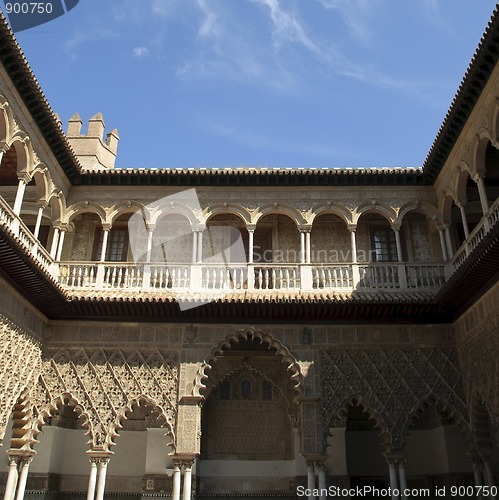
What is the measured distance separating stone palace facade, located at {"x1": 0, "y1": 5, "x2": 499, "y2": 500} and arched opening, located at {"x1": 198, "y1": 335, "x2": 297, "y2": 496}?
0.15 ft

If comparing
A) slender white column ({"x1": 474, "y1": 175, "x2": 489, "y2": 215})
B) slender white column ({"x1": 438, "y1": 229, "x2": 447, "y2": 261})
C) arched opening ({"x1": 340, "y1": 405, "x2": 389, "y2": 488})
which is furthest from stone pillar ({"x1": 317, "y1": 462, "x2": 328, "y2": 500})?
slender white column ({"x1": 474, "y1": 175, "x2": 489, "y2": 215})

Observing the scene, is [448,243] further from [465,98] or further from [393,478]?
[393,478]

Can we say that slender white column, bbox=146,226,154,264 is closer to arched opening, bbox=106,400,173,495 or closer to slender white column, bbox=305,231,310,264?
slender white column, bbox=305,231,310,264

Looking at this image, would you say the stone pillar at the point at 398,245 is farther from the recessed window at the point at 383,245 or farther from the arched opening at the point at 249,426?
the arched opening at the point at 249,426

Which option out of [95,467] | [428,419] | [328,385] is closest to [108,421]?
[95,467]

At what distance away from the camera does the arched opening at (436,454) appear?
11.8m

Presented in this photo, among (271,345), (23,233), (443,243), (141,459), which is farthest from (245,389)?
(23,233)

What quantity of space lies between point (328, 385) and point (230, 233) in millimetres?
4148

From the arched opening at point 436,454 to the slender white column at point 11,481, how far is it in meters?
7.85

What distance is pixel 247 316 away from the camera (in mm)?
10711

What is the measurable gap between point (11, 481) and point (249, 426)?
5492 mm

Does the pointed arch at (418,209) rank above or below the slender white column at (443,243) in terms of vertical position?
above

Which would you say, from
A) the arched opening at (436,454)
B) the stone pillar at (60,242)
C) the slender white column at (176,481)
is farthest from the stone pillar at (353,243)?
the stone pillar at (60,242)

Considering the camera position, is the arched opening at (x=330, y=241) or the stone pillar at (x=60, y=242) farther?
the arched opening at (x=330, y=241)
